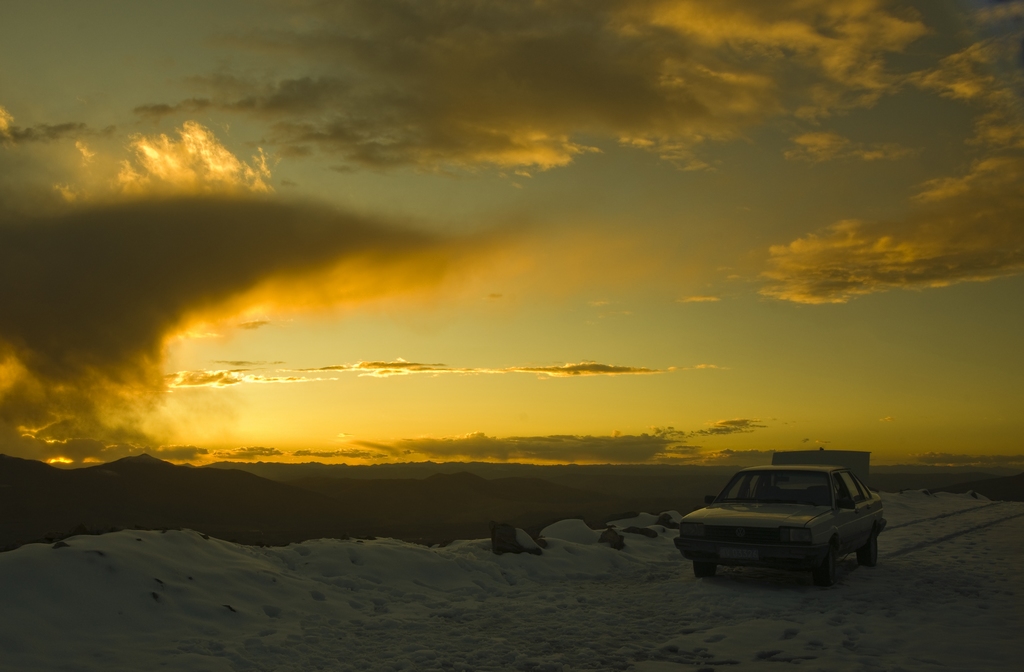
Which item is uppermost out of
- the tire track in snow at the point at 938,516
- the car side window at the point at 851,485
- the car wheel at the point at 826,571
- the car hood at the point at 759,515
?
the car side window at the point at 851,485

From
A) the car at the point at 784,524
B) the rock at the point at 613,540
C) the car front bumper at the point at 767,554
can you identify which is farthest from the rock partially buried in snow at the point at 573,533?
the car front bumper at the point at 767,554

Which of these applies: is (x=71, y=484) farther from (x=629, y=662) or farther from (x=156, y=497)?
(x=629, y=662)

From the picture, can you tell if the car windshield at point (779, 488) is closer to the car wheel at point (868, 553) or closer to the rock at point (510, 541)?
the car wheel at point (868, 553)

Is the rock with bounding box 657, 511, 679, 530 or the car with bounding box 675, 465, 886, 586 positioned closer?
the car with bounding box 675, 465, 886, 586

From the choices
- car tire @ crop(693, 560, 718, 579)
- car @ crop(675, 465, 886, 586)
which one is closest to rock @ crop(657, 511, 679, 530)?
car @ crop(675, 465, 886, 586)

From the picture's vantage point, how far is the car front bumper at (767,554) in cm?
945

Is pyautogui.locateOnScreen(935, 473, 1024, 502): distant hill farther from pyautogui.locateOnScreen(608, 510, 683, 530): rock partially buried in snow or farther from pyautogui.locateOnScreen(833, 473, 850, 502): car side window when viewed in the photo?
pyautogui.locateOnScreen(833, 473, 850, 502): car side window

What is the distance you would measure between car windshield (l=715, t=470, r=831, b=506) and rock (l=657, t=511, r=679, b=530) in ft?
21.1

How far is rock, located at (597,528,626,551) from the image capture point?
1381 centimetres

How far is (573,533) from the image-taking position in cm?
1512

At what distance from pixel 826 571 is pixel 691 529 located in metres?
1.83

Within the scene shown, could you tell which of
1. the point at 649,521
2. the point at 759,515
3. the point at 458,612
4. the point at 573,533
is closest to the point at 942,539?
the point at 649,521

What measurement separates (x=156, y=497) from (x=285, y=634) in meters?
173

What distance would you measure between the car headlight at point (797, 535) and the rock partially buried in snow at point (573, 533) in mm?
5836
